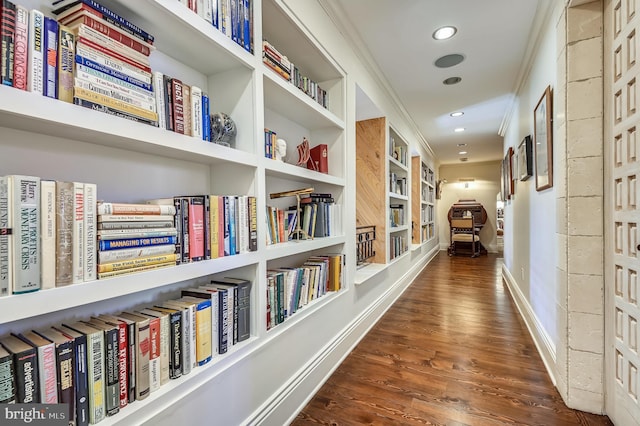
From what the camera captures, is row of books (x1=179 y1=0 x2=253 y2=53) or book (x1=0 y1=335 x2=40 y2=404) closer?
book (x1=0 y1=335 x2=40 y2=404)

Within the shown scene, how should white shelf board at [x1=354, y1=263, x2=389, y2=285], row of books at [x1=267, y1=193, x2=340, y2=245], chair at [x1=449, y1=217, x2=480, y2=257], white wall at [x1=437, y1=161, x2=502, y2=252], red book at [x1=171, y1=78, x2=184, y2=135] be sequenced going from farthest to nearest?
white wall at [x1=437, y1=161, x2=502, y2=252]
chair at [x1=449, y1=217, x2=480, y2=257]
white shelf board at [x1=354, y1=263, x2=389, y2=285]
row of books at [x1=267, y1=193, x2=340, y2=245]
red book at [x1=171, y1=78, x2=184, y2=135]

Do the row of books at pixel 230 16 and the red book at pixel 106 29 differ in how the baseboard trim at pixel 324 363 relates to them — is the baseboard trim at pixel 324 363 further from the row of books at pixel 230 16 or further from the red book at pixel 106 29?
the row of books at pixel 230 16

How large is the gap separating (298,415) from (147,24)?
1.91 m

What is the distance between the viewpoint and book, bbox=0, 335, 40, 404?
0.66 metres

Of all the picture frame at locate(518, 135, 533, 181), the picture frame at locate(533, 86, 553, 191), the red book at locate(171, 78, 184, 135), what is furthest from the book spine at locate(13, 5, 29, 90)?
the picture frame at locate(518, 135, 533, 181)

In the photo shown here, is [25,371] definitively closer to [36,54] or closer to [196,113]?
[36,54]

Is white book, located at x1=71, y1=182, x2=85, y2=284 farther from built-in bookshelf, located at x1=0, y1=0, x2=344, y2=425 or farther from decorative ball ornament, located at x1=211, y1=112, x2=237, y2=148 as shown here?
decorative ball ornament, located at x1=211, y1=112, x2=237, y2=148

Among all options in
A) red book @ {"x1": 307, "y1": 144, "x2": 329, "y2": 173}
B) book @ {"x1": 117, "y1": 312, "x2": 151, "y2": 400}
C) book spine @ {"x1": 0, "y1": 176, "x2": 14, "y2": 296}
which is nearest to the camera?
book spine @ {"x1": 0, "y1": 176, "x2": 14, "y2": 296}

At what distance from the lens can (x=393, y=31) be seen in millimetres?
2168

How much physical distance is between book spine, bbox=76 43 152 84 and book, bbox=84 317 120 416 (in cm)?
76

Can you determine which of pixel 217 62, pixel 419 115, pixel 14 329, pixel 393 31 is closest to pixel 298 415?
pixel 14 329

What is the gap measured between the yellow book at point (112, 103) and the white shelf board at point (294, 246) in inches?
28.7

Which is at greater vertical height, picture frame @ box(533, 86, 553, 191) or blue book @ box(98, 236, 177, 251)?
picture frame @ box(533, 86, 553, 191)

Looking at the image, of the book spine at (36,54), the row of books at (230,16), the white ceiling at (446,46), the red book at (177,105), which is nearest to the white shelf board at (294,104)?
the row of books at (230,16)
